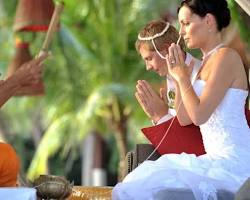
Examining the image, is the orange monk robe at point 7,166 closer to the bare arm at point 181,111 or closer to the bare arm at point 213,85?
the bare arm at point 181,111

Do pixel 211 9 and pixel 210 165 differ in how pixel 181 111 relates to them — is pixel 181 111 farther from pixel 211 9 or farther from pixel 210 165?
pixel 211 9

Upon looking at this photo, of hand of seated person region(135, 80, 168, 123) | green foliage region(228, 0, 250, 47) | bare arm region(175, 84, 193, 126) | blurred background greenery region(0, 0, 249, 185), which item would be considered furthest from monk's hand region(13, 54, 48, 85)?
blurred background greenery region(0, 0, 249, 185)

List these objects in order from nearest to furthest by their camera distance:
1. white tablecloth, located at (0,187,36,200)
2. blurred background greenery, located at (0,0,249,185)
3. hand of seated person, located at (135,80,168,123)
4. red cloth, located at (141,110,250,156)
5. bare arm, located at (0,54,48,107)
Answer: white tablecloth, located at (0,187,36,200), red cloth, located at (141,110,250,156), hand of seated person, located at (135,80,168,123), bare arm, located at (0,54,48,107), blurred background greenery, located at (0,0,249,185)

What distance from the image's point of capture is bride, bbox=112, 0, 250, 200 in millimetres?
3422

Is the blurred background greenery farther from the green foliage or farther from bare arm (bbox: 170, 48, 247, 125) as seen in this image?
bare arm (bbox: 170, 48, 247, 125)

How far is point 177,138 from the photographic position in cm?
392

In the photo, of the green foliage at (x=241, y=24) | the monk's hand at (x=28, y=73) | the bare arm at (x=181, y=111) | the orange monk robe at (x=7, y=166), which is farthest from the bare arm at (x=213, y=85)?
the green foliage at (x=241, y=24)

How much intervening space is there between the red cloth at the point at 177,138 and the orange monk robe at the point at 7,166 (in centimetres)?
65

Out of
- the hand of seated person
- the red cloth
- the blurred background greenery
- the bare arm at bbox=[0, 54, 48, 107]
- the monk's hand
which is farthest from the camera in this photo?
the blurred background greenery

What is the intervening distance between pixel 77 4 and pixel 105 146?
736cm

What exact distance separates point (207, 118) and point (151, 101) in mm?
682

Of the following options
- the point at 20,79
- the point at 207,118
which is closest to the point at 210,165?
the point at 207,118

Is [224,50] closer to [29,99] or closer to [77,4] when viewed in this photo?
[77,4]

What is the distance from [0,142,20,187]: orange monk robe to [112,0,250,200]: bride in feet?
2.20
